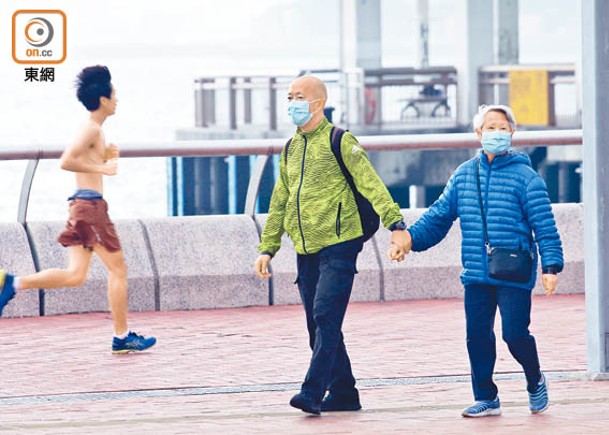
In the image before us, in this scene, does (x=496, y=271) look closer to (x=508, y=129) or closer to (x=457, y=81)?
(x=508, y=129)

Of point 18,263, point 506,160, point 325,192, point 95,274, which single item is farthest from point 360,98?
point 506,160

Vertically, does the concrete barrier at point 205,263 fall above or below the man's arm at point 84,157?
below

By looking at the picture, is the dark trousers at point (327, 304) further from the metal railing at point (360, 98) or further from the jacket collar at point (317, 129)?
the metal railing at point (360, 98)

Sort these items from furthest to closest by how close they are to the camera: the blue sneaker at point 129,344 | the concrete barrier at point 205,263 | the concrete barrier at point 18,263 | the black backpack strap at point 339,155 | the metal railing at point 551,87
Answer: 1. the metal railing at point 551,87
2. the concrete barrier at point 205,263
3. the concrete barrier at point 18,263
4. the blue sneaker at point 129,344
5. the black backpack strap at point 339,155

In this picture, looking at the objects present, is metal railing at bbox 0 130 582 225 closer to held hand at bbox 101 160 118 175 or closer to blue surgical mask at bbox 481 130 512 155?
held hand at bbox 101 160 118 175

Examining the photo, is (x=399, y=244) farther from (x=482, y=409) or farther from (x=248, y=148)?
(x=248, y=148)

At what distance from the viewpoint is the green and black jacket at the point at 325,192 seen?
7.85m

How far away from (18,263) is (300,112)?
4.19 meters

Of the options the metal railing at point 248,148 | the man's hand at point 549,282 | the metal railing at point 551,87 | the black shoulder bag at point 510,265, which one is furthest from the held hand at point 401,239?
the metal railing at point 551,87

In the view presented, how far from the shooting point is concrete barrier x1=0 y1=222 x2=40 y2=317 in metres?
11.6

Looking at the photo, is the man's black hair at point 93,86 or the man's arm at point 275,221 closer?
the man's arm at point 275,221

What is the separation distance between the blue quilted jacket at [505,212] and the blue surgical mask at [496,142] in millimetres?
51

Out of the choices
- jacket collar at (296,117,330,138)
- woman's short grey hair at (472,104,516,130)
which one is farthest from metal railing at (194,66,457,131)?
woman's short grey hair at (472,104,516,130)

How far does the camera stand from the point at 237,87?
38438mm
